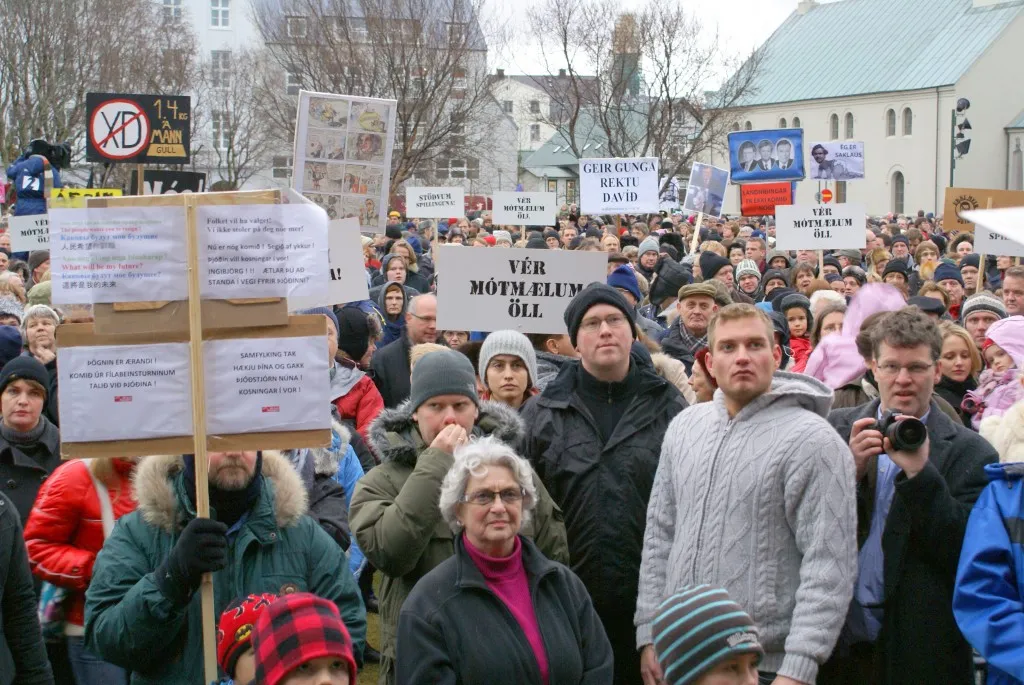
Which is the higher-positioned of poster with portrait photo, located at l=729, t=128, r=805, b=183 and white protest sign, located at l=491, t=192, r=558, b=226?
poster with portrait photo, located at l=729, t=128, r=805, b=183

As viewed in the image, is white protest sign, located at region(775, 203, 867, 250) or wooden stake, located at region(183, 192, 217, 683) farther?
white protest sign, located at region(775, 203, 867, 250)

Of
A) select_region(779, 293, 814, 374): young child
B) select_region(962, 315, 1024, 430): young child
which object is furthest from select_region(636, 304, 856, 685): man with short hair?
select_region(779, 293, 814, 374): young child

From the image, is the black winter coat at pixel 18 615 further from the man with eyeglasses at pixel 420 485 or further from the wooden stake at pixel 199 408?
the man with eyeglasses at pixel 420 485

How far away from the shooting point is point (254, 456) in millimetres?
4402

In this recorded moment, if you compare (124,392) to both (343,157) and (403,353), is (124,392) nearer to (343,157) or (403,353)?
(403,353)

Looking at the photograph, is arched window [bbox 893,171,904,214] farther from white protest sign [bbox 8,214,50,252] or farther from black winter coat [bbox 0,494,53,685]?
black winter coat [bbox 0,494,53,685]

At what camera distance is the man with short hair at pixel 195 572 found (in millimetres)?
4066

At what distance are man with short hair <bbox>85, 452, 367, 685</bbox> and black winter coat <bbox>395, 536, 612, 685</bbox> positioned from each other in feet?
0.92

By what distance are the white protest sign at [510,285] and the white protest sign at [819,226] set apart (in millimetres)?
7492

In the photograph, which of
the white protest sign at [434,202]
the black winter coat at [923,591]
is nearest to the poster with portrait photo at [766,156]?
the white protest sign at [434,202]

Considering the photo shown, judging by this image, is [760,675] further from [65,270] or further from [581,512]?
[65,270]

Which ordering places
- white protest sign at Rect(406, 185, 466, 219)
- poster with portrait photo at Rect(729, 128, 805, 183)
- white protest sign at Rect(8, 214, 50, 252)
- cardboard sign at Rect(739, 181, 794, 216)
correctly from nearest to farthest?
white protest sign at Rect(8, 214, 50, 252) → cardboard sign at Rect(739, 181, 794, 216) → poster with portrait photo at Rect(729, 128, 805, 183) → white protest sign at Rect(406, 185, 466, 219)

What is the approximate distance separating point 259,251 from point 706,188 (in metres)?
17.4

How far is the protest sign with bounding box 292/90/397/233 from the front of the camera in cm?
1002
